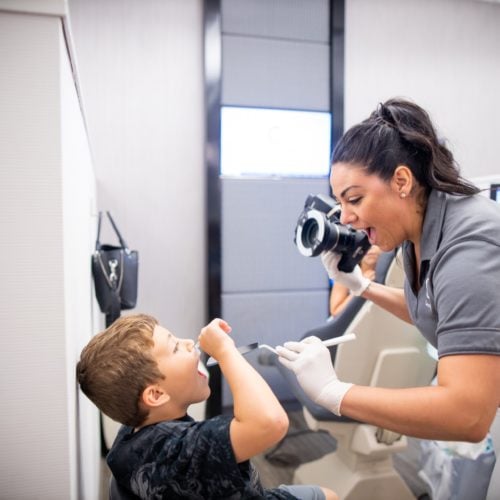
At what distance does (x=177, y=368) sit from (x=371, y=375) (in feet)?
3.37

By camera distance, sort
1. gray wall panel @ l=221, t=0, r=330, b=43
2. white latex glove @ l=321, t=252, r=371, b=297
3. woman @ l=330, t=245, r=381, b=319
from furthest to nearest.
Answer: gray wall panel @ l=221, t=0, r=330, b=43
woman @ l=330, t=245, r=381, b=319
white latex glove @ l=321, t=252, r=371, b=297

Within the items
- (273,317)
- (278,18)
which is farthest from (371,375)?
(278,18)

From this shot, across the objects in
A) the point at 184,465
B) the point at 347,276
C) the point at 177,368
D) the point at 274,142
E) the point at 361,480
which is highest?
the point at 274,142

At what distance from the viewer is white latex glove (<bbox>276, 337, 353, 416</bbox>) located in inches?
38.0

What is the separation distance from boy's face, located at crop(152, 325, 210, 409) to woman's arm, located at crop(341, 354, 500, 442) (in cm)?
37

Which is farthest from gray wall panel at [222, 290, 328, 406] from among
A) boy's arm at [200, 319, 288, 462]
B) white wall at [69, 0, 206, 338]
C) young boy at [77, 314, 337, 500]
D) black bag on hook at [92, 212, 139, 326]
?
boy's arm at [200, 319, 288, 462]

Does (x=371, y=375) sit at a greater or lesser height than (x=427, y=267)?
lesser

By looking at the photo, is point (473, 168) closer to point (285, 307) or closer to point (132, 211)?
point (285, 307)

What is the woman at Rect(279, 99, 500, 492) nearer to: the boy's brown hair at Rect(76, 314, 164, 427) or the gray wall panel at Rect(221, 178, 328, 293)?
the boy's brown hair at Rect(76, 314, 164, 427)

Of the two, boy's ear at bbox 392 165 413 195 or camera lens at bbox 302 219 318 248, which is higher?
boy's ear at bbox 392 165 413 195

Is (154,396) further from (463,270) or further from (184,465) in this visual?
(463,270)

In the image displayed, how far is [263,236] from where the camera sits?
9.43 feet

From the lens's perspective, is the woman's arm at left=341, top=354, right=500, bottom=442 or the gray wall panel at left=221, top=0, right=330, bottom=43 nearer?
the woman's arm at left=341, top=354, right=500, bottom=442

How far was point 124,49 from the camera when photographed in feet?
8.71
